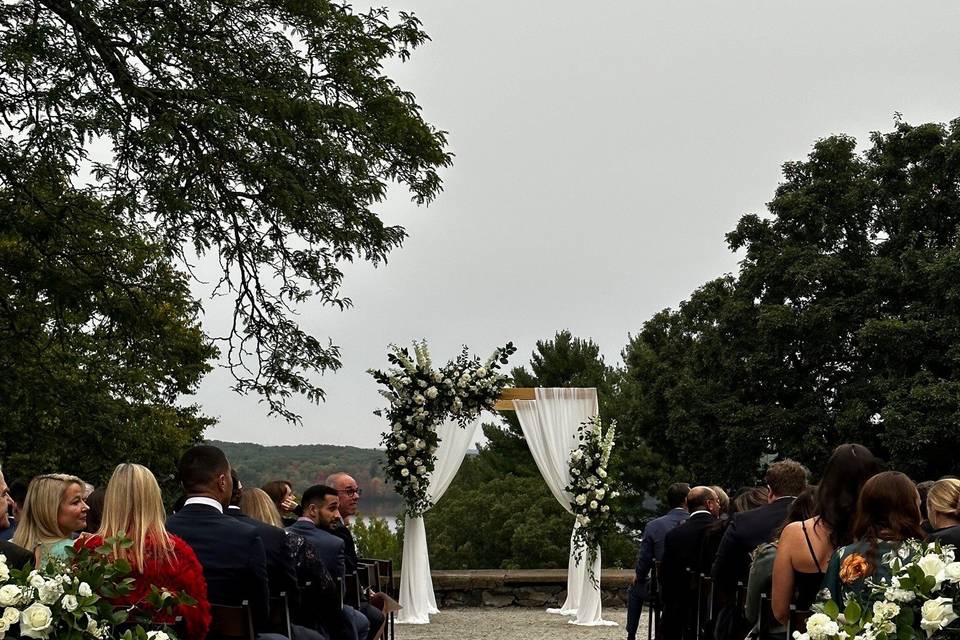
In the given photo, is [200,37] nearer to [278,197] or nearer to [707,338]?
[278,197]

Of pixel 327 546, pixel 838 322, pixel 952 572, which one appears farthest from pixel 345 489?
pixel 838 322

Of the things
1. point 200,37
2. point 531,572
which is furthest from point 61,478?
point 531,572

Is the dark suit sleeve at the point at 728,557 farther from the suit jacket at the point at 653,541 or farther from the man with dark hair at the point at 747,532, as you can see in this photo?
the suit jacket at the point at 653,541

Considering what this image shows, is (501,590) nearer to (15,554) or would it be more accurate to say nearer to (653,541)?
(653,541)

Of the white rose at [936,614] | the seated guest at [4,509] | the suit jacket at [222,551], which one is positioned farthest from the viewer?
the seated guest at [4,509]

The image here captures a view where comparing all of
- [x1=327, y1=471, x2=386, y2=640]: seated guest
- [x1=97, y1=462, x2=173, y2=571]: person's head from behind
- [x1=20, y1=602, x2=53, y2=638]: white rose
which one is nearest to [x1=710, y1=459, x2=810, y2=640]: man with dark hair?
[x1=327, y1=471, x2=386, y2=640]: seated guest

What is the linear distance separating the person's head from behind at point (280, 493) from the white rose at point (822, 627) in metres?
5.22

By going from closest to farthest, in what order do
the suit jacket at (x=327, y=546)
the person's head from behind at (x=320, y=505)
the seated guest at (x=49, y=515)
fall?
1. the seated guest at (x=49, y=515)
2. the suit jacket at (x=327, y=546)
3. the person's head from behind at (x=320, y=505)

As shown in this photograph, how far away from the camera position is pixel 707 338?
105ft

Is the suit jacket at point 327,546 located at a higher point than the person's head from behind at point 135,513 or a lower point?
lower

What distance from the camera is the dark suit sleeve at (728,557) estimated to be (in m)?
7.21

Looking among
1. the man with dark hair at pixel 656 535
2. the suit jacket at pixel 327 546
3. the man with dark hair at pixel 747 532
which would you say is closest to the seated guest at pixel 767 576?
the man with dark hair at pixel 747 532

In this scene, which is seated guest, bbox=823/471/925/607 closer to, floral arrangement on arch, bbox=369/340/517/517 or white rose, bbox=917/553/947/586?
white rose, bbox=917/553/947/586

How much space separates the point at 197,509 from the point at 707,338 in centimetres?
2744
